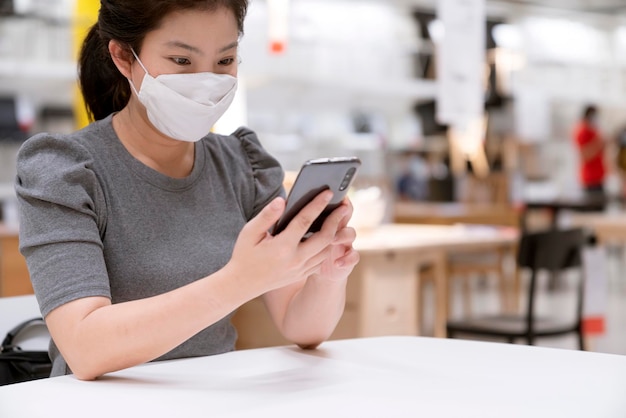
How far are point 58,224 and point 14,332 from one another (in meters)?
0.43

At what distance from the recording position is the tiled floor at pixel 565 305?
17.1 feet

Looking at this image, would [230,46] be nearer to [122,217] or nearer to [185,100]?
[185,100]

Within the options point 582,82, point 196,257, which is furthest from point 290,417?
point 582,82

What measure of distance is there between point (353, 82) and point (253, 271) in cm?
791

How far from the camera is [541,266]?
3443 millimetres

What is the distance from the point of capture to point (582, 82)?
12.1 m

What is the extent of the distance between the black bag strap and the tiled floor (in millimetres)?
3619

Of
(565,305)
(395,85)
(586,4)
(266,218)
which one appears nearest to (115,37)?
(266,218)

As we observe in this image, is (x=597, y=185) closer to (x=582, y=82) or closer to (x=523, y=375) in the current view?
(x=582, y=82)

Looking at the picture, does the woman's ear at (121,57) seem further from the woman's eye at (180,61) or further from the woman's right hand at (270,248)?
the woman's right hand at (270,248)

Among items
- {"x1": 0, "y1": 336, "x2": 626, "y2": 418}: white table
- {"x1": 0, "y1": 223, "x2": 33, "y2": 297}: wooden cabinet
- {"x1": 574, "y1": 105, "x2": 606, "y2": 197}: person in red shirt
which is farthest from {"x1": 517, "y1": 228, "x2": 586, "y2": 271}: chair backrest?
{"x1": 574, "y1": 105, "x2": 606, "y2": 197}: person in red shirt

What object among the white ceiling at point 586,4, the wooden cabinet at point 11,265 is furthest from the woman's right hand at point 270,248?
the white ceiling at point 586,4

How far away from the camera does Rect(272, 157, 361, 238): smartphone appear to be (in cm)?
108

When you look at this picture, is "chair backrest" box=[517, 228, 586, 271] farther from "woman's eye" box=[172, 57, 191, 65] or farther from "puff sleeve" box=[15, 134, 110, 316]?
"puff sleeve" box=[15, 134, 110, 316]
